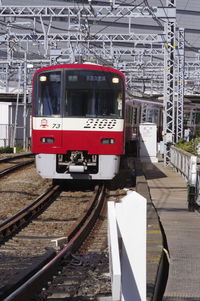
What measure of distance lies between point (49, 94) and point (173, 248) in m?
8.31

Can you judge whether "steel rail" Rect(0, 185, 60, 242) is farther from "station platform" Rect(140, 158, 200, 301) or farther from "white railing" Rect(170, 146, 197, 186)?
"white railing" Rect(170, 146, 197, 186)

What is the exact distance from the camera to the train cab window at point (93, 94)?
1537cm

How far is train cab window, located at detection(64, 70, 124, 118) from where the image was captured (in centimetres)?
1537

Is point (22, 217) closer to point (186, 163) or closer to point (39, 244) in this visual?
point (39, 244)

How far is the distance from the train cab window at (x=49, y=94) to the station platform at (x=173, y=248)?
2.82 meters

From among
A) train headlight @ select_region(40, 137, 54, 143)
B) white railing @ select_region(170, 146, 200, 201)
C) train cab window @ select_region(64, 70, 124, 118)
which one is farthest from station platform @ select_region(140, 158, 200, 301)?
train headlight @ select_region(40, 137, 54, 143)

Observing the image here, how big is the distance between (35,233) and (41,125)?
5.69m

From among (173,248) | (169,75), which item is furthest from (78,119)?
(173,248)

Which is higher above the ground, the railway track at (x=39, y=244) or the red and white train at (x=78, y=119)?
the red and white train at (x=78, y=119)

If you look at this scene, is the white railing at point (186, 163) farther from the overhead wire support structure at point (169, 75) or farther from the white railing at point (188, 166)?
the overhead wire support structure at point (169, 75)

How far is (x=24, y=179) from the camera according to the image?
61.1 feet

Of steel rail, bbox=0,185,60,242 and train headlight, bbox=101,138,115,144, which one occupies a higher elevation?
train headlight, bbox=101,138,115,144

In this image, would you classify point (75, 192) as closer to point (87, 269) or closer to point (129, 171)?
point (129, 171)

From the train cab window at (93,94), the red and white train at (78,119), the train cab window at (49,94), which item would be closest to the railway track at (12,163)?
the red and white train at (78,119)
